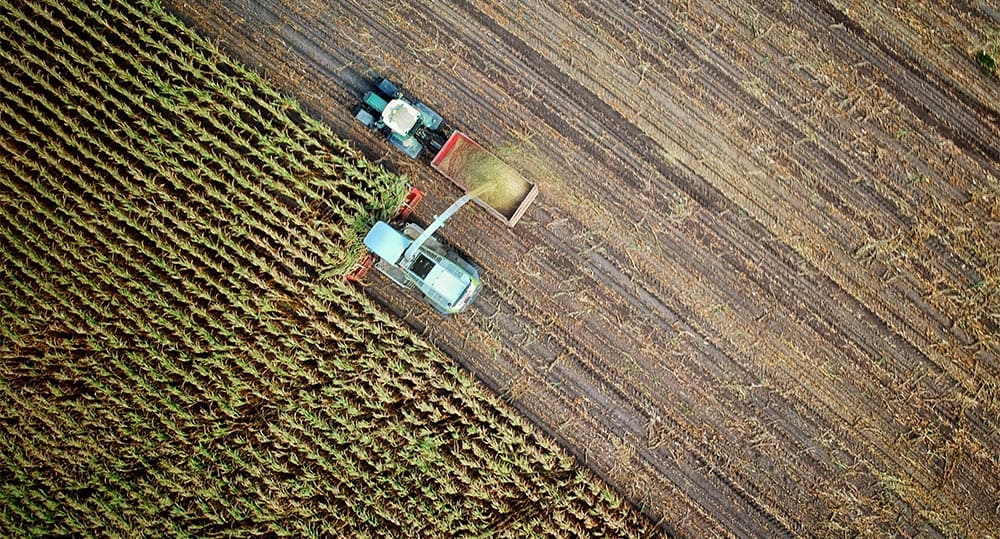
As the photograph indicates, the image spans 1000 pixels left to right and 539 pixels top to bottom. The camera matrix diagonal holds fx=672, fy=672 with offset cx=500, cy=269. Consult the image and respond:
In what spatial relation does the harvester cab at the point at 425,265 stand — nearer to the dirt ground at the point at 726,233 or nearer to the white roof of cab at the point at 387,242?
the white roof of cab at the point at 387,242

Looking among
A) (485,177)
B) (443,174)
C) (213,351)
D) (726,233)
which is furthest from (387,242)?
(726,233)

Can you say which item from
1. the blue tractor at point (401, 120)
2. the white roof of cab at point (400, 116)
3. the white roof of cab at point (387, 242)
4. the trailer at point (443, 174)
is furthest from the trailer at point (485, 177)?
the white roof of cab at point (387, 242)

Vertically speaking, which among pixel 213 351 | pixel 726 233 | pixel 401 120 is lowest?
pixel 213 351

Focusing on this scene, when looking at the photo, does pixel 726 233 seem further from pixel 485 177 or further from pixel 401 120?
pixel 401 120

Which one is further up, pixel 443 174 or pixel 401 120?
pixel 401 120

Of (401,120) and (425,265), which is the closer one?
(425,265)

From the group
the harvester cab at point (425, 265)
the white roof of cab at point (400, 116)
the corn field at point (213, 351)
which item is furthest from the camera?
the corn field at point (213, 351)

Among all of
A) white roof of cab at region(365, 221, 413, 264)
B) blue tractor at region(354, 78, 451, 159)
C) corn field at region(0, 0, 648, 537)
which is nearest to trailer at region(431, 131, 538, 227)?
blue tractor at region(354, 78, 451, 159)
